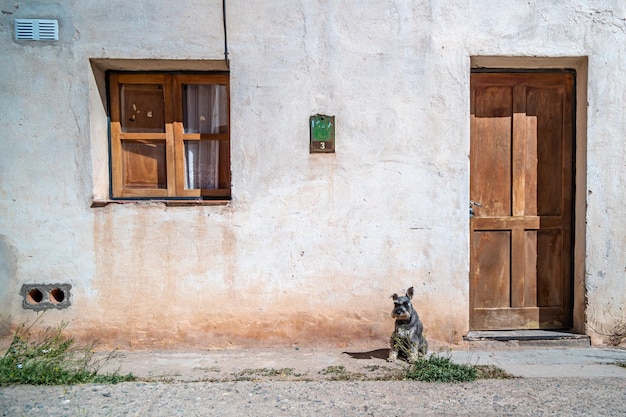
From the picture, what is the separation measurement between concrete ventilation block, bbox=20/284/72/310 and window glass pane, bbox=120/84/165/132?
1.61 metres

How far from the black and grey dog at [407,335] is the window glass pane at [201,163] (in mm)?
2141

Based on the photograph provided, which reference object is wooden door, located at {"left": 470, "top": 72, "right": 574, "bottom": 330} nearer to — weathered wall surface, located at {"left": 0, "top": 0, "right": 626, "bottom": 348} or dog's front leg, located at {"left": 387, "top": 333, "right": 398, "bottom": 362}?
weathered wall surface, located at {"left": 0, "top": 0, "right": 626, "bottom": 348}

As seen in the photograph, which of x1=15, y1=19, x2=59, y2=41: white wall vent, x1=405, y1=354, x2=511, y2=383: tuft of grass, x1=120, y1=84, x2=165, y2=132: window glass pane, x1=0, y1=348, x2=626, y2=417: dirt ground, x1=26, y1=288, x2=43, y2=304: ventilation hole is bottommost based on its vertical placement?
x1=0, y1=348, x2=626, y2=417: dirt ground

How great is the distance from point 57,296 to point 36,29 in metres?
2.41

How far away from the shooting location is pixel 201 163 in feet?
16.3

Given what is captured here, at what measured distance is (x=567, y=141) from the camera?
495cm

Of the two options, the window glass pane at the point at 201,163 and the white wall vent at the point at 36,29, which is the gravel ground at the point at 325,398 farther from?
the white wall vent at the point at 36,29

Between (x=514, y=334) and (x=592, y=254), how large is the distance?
3.44ft

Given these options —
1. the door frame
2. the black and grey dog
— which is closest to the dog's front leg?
the black and grey dog

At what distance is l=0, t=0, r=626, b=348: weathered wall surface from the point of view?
14.9 feet

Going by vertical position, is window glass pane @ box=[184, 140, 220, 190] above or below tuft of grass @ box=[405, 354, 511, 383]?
above

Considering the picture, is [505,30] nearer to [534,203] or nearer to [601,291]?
[534,203]

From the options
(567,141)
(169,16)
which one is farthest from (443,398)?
(169,16)

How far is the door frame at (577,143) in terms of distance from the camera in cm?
473
